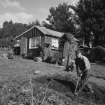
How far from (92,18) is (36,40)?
11.8 meters

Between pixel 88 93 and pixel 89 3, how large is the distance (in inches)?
954

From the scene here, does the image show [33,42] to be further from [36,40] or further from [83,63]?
[83,63]

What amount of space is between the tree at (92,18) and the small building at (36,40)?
8.87 meters

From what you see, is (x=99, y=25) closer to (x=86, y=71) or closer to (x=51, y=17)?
(x=86, y=71)

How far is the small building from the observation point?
1838 cm

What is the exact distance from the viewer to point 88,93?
20.9 feet

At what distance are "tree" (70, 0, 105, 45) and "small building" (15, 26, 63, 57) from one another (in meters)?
8.87

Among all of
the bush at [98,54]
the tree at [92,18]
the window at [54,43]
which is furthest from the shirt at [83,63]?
the tree at [92,18]

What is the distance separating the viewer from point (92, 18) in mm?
26578

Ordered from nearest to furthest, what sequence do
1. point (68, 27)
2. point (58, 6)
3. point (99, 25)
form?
point (99, 25) < point (68, 27) < point (58, 6)

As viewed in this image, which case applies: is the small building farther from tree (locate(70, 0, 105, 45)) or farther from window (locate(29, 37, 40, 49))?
tree (locate(70, 0, 105, 45))

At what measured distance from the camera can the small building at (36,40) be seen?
18375 millimetres

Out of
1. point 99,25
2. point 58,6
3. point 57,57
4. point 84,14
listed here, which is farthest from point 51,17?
point 57,57

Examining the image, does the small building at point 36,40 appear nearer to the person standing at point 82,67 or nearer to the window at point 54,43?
the window at point 54,43
